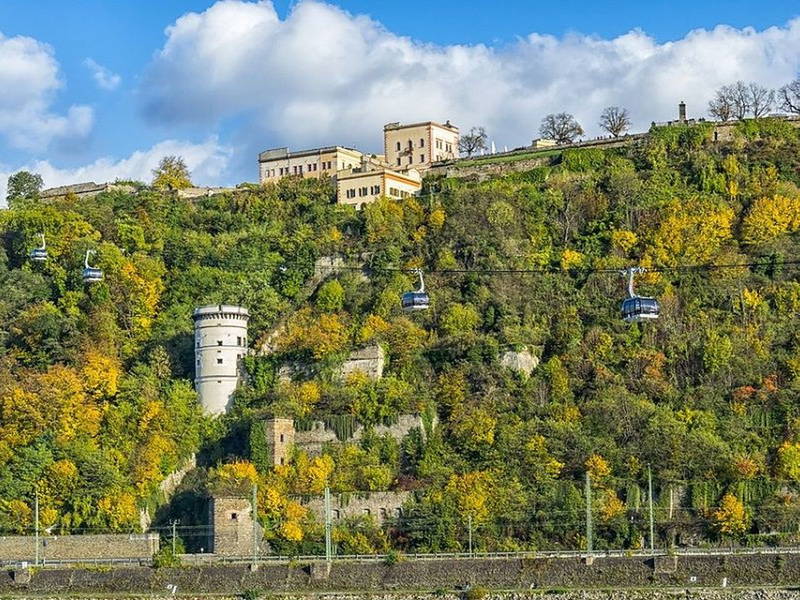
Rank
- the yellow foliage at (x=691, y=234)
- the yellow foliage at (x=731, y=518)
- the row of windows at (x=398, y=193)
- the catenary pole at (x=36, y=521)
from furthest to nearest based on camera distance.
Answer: the row of windows at (x=398, y=193)
the yellow foliage at (x=691, y=234)
the catenary pole at (x=36, y=521)
the yellow foliage at (x=731, y=518)

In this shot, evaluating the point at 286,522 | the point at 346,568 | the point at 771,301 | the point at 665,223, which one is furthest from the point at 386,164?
the point at 346,568

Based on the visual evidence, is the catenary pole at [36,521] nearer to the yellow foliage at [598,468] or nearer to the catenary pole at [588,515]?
the catenary pole at [588,515]

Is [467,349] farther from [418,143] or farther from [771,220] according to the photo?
[418,143]

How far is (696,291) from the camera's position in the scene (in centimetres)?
9256

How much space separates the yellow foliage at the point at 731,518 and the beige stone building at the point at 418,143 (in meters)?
49.1

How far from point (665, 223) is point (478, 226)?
10.8 meters

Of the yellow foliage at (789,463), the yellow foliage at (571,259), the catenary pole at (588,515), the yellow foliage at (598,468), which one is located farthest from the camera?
the yellow foliage at (571,259)

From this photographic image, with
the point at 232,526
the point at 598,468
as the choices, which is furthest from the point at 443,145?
the point at 232,526

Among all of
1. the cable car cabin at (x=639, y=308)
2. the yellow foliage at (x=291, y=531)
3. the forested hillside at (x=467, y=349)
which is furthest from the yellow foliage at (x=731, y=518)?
the yellow foliage at (x=291, y=531)

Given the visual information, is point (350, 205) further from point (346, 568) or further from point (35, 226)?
point (346, 568)

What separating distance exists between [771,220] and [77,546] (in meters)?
40.1

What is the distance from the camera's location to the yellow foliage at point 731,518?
76062 millimetres

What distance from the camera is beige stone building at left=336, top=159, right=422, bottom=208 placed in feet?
369

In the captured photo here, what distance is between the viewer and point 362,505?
266ft
